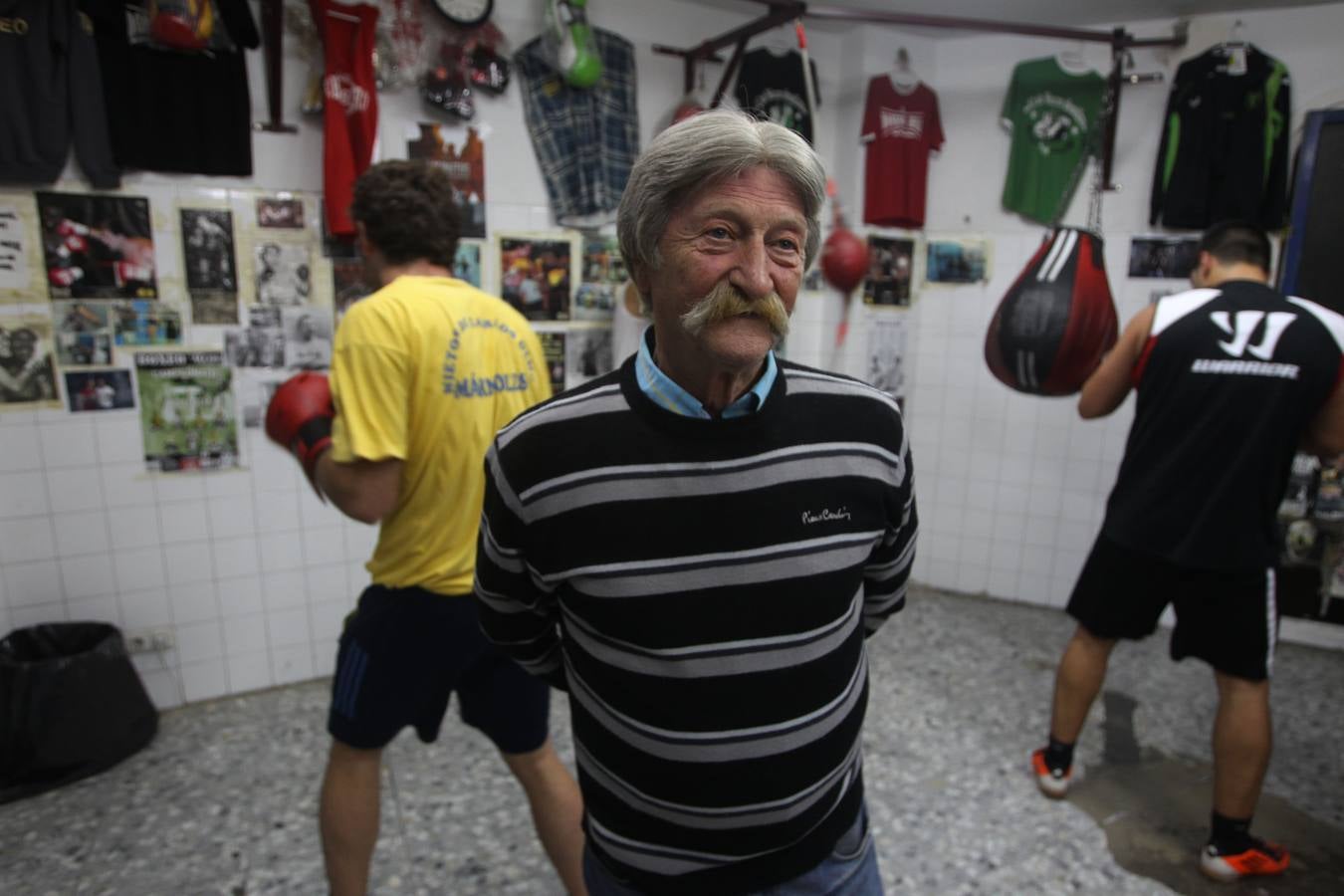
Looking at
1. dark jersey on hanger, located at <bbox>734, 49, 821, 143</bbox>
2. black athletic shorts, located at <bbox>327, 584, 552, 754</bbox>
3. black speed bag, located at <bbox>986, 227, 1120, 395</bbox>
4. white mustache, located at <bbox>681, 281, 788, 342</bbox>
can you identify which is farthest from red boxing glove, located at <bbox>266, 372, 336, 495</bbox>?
dark jersey on hanger, located at <bbox>734, 49, 821, 143</bbox>

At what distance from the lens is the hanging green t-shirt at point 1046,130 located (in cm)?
336

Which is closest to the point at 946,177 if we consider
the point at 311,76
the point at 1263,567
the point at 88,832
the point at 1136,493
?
the point at 1136,493

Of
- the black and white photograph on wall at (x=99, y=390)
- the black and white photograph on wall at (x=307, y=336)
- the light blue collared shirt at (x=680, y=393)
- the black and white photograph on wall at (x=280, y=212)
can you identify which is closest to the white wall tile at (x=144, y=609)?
the black and white photograph on wall at (x=99, y=390)

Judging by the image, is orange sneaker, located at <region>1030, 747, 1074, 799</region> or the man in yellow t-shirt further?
orange sneaker, located at <region>1030, 747, 1074, 799</region>

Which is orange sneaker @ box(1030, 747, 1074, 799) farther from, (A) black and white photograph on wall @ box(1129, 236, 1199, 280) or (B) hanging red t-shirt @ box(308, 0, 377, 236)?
(B) hanging red t-shirt @ box(308, 0, 377, 236)

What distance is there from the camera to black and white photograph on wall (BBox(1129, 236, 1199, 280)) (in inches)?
128

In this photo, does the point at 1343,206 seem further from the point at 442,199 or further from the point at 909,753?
the point at 442,199

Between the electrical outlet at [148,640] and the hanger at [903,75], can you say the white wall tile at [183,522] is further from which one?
the hanger at [903,75]

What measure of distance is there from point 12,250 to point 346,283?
0.90 metres

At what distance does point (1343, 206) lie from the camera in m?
2.99

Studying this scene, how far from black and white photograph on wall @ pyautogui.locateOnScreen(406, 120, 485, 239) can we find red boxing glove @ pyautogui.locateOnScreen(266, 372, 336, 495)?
132 centimetres

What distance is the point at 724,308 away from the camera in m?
0.87

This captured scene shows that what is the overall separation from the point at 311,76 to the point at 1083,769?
3.25 meters

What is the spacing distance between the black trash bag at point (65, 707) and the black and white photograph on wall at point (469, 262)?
1.62 m
